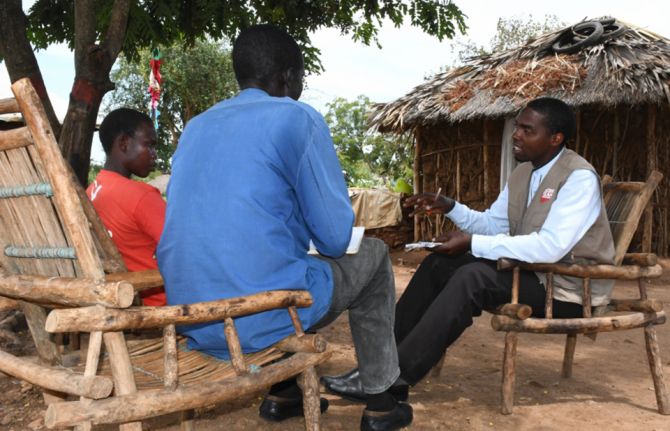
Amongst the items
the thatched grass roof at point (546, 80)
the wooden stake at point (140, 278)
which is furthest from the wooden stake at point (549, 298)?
the thatched grass roof at point (546, 80)

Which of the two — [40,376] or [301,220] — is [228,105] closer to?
[301,220]

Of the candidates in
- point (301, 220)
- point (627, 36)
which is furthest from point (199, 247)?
point (627, 36)

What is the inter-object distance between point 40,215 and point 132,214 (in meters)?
0.94

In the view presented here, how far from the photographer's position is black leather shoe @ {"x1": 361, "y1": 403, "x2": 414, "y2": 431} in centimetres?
261

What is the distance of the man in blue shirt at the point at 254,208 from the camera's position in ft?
6.56

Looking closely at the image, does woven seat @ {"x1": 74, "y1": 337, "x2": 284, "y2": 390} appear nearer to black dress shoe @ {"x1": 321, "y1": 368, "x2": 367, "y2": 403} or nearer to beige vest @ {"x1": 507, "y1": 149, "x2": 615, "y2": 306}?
black dress shoe @ {"x1": 321, "y1": 368, "x2": 367, "y2": 403}

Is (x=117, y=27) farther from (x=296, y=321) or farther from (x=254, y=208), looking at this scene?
(x=296, y=321)

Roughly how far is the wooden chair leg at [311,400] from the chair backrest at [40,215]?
0.76 meters

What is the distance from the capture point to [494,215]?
12.4 ft

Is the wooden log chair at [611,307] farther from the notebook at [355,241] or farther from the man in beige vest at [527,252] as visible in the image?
the notebook at [355,241]

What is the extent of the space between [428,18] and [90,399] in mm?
6209

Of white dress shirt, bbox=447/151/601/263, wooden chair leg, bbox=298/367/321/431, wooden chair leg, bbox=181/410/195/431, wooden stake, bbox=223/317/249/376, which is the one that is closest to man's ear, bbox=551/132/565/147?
white dress shirt, bbox=447/151/601/263

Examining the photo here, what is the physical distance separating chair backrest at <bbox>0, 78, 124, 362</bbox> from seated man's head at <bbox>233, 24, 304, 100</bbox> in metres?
0.77

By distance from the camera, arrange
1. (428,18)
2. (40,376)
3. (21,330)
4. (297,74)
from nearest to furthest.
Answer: (40,376) < (297,74) < (21,330) < (428,18)
